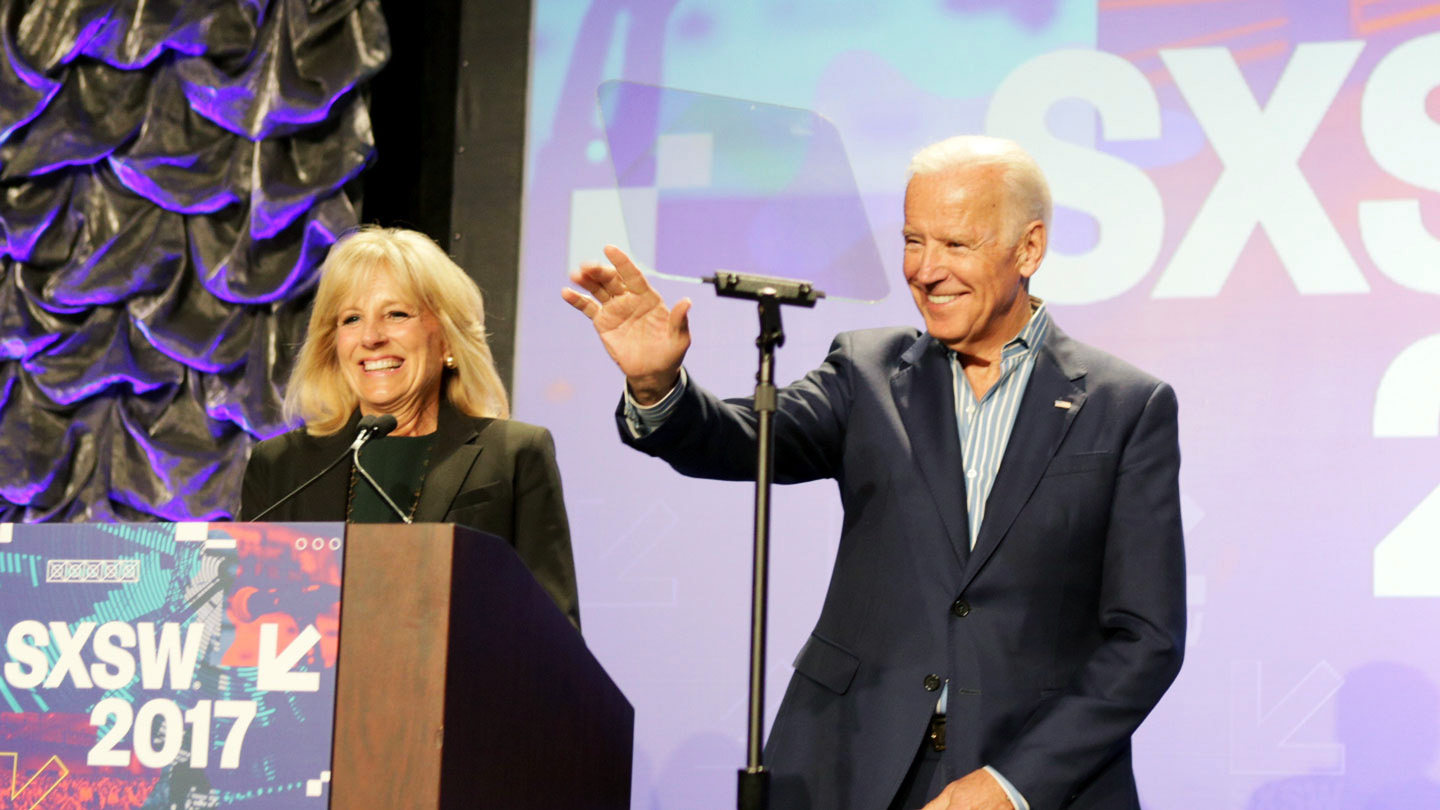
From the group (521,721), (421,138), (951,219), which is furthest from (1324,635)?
(421,138)

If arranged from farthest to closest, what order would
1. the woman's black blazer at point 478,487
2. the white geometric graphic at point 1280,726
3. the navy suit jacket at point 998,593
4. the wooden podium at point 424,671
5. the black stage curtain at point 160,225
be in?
the black stage curtain at point 160,225
the white geometric graphic at point 1280,726
the woman's black blazer at point 478,487
the navy suit jacket at point 998,593
the wooden podium at point 424,671

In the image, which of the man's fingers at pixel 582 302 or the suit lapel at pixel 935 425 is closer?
the man's fingers at pixel 582 302

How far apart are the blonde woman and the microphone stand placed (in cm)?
83

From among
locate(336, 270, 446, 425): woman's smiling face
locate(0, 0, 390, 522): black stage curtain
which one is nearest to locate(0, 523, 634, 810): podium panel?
locate(336, 270, 446, 425): woman's smiling face

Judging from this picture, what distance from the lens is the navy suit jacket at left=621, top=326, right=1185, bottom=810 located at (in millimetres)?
1935

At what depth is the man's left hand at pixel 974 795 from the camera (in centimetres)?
185

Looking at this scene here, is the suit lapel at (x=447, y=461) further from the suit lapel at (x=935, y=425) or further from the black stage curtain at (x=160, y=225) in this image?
the black stage curtain at (x=160, y=225)

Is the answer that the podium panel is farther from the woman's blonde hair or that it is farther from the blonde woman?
the woman's blonde hair

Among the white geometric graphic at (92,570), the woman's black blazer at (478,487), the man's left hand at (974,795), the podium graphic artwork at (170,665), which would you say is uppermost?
the woman's black blazer at (478,487)

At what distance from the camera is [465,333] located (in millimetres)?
2811

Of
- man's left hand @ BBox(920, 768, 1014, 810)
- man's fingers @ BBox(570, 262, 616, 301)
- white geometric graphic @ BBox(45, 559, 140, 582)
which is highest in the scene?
man's fingers @ BBox(570, 262, 616, 301)

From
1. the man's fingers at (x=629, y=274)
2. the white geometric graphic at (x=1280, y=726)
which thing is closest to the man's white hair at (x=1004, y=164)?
the man's fingers at (x=629, y=274)

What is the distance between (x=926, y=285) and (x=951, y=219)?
0.32 ft

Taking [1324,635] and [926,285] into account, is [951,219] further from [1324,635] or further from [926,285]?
[1324,635]
